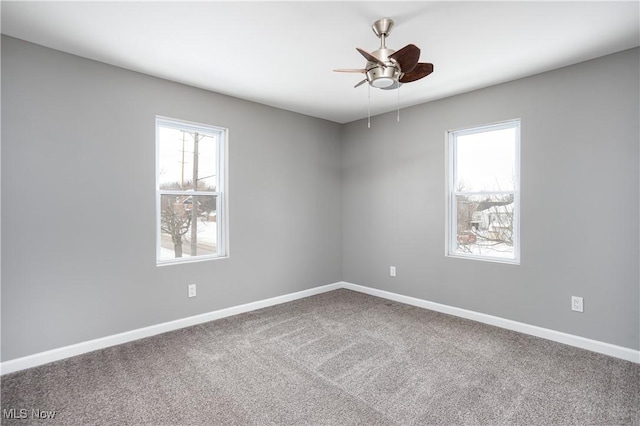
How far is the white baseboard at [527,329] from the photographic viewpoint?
2.65 metres

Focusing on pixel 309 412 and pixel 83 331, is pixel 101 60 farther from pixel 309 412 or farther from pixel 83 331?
pixel 309 412

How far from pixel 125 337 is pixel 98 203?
4.03ft

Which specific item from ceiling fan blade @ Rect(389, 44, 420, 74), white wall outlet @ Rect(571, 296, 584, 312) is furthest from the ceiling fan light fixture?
white wall outlet @ Rect(571, 296, 584, 312)

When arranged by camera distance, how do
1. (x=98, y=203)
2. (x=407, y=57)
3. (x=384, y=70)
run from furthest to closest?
(x=98, y=203) → (x=384, y=70) → (x=407, y=57)

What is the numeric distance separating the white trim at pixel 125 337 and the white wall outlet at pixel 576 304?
298 cm

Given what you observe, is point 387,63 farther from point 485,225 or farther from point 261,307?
point 261,307

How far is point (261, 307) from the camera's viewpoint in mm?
3973

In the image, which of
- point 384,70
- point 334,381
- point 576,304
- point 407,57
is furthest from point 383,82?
point 576,304

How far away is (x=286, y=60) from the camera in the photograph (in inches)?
111

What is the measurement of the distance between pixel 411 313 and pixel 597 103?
2663 mm

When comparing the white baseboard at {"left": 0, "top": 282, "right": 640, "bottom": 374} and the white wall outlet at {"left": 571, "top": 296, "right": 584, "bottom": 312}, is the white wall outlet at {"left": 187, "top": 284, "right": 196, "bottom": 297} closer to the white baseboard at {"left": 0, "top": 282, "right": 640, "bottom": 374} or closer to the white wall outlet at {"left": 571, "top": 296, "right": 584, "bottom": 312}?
the white baseboard at {"left": 0, "top": 282, "right": 640, "bottom": 374}

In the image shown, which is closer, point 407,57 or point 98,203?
point 407,57

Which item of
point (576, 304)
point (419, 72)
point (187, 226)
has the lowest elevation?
point (576, 304)

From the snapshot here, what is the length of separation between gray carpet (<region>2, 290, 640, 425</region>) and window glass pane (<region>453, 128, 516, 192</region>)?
152 cm
